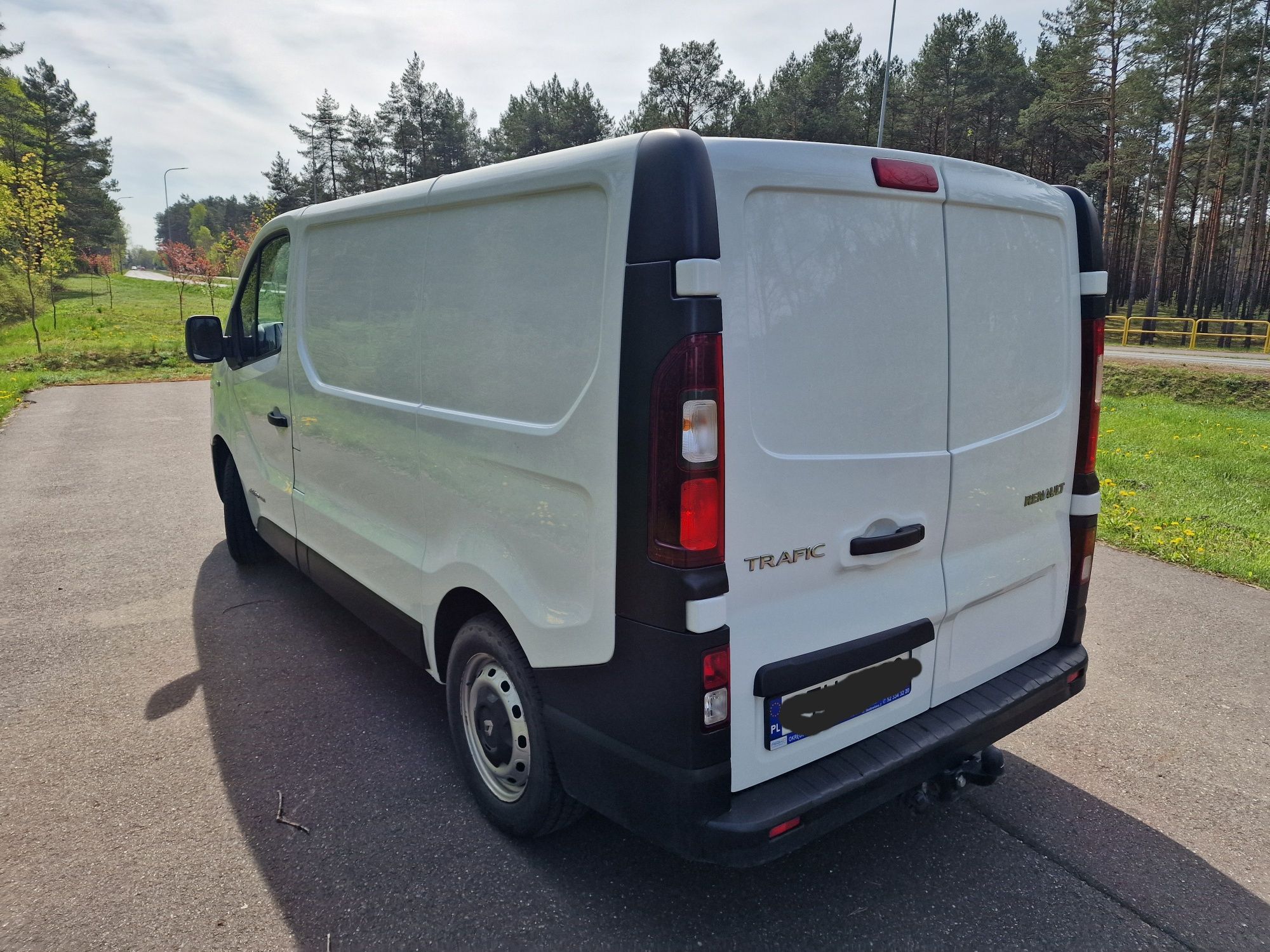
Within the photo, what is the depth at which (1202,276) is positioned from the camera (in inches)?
1619

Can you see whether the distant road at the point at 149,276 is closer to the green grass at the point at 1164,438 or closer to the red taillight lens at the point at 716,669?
the green grass at the point at 1164,438

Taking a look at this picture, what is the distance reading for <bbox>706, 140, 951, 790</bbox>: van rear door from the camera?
1919 mm

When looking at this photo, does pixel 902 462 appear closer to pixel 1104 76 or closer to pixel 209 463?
pixel 209 463

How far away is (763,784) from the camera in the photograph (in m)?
2.09

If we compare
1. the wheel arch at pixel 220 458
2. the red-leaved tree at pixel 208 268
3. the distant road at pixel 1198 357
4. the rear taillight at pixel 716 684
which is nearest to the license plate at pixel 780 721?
the rear taillight at pixel 716 684

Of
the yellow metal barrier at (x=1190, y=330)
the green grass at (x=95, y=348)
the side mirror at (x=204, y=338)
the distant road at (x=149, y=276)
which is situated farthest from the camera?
the distant road at (x=149, y=276)

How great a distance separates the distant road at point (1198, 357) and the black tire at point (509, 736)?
16.9m

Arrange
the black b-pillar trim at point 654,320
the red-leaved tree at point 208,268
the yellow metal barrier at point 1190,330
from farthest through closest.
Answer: the red-leaved tree at point 208,268, the yellow metal barrier at point 1190,330, the black b-pillar trim at point 654,320

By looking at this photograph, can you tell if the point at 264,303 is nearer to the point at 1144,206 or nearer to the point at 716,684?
the point at 716,684

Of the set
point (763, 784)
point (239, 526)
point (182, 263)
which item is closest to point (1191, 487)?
point (763, 784)

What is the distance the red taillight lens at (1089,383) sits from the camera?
280 centimetres

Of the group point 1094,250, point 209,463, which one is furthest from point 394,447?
point 209,463

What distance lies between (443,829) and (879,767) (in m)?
1.43

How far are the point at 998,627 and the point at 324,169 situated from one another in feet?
229
